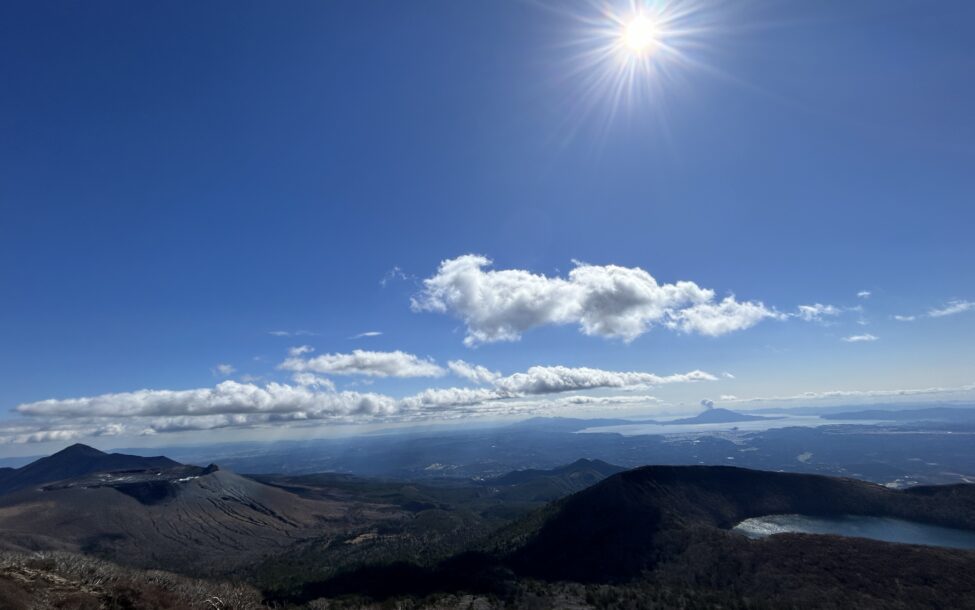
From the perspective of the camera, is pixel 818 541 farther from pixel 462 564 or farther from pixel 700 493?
pixel 462 564

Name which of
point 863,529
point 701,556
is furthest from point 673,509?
point 863,529

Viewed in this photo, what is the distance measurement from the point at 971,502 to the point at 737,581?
10889 centimetres

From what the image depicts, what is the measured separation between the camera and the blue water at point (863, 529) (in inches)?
4900

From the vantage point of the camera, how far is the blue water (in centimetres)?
12446

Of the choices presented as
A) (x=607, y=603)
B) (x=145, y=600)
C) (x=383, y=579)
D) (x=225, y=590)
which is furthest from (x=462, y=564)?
(x=145, y=600)

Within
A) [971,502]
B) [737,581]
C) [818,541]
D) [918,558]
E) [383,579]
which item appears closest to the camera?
[918,558]

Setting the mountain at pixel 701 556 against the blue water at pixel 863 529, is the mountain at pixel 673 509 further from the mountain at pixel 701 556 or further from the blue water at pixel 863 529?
the blue water at pixel 863 529

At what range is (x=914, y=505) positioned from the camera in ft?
483

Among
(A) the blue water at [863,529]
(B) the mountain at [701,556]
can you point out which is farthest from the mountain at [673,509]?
(A) the blue water at [863,529]

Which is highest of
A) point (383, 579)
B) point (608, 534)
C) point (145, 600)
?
point (145, 600)

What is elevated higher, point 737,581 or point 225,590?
point 225,590

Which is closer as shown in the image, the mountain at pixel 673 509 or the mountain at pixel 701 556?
the mountain at pixel 701 556

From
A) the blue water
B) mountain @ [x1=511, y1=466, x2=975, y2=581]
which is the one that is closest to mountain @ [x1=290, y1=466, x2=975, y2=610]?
mountain @ [x1=511, y1=466, x2=975, y2=581]

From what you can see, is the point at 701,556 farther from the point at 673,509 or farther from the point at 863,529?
the point at 863,529
